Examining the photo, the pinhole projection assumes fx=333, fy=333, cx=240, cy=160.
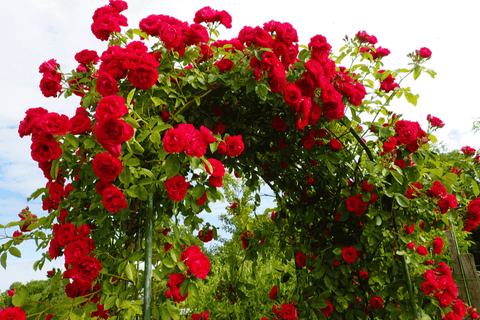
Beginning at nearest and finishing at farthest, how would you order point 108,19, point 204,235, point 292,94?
point 292,94
point 108,19
point 204,235

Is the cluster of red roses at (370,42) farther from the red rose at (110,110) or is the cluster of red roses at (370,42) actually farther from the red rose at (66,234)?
the red rose at (66,234)

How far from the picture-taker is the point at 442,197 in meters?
1.86

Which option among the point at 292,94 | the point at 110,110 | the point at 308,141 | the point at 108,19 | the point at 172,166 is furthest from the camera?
the point at 308,141

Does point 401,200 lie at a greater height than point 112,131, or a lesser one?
lesser

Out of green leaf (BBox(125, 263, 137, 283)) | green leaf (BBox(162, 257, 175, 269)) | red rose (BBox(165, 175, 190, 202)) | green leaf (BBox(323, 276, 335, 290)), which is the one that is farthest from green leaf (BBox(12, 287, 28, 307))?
green leaf (BBox(323, 276, 335, 290))

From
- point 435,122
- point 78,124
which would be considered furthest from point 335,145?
point 78,124

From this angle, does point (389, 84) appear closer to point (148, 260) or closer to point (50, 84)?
point (148, 260)

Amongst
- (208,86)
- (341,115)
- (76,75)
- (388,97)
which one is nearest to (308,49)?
(341,115)

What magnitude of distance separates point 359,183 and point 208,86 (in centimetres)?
112

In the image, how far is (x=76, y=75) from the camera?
5.69 feet

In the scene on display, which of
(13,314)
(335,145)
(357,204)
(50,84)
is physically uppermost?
(50,84)

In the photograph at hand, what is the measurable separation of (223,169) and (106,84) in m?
0.59

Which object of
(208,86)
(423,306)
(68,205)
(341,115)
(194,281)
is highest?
(208,86)

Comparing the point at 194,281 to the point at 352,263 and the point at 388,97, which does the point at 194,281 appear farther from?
the point at 388,97
